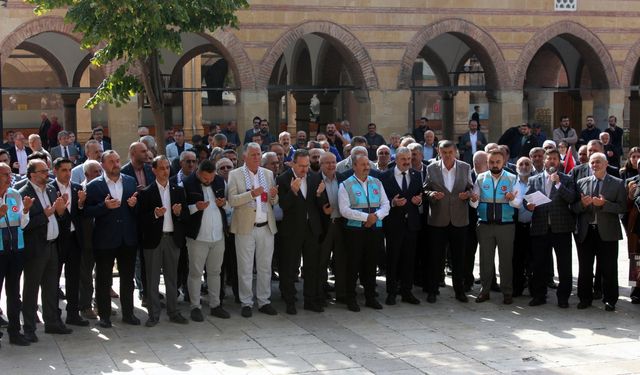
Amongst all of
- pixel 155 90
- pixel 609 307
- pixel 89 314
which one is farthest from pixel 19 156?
pixel 609 307

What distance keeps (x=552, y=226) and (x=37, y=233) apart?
5.64 m

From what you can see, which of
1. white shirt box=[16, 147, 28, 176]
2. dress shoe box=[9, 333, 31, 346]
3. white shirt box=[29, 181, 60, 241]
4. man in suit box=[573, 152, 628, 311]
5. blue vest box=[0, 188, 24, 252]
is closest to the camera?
blue vest box=[0, 188, 24, 252]

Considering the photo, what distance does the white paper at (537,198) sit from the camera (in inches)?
442

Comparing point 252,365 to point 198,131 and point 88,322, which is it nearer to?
point 88,322

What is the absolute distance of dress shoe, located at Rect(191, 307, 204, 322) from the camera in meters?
10.6

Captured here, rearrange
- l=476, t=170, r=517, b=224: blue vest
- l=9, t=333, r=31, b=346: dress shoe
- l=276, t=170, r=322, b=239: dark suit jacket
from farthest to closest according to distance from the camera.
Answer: l=476, t=170, r=517, b=224: blue vest, l=276, t=170, r=322, b=239: dark suit jacket, l=9, t=333, r=31, b=346: dress shoe

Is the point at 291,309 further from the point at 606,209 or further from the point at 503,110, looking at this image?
the point at 503,110

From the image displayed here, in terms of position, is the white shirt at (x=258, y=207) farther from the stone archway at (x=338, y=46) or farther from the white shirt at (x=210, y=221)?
the stone archway at (x=338, y=46)

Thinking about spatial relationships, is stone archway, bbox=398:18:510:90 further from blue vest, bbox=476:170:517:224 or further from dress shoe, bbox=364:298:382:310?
dress shoe, bbox=364:298:382:310

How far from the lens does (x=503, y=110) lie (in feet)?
77.4

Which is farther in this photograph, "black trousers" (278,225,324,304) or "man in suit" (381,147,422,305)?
"man in suit" (381,147,422,305)

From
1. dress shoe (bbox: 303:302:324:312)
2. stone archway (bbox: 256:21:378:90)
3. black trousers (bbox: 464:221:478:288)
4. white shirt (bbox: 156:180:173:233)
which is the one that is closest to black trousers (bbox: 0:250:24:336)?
white shirt (bbox: 156:180:173:233)

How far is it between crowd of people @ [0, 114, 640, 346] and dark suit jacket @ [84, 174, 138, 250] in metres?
0.01

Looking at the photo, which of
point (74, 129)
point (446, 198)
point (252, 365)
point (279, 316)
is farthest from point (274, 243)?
point (74, 129)
